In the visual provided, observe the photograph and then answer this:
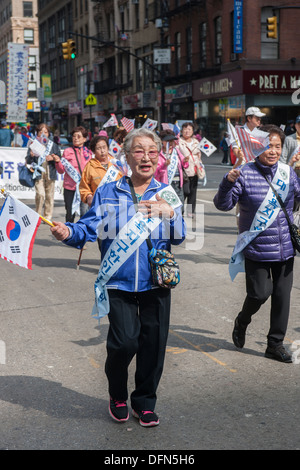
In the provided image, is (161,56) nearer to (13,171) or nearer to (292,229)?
(13,171)

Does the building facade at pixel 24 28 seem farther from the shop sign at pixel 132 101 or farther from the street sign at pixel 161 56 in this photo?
the street sign at pixel 161 56

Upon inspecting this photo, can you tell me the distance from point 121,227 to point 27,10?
102489 millimetres

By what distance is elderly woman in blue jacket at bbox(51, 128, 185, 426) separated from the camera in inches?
154

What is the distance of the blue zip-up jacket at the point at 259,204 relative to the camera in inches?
199

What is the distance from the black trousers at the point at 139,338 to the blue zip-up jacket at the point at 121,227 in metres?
0.09

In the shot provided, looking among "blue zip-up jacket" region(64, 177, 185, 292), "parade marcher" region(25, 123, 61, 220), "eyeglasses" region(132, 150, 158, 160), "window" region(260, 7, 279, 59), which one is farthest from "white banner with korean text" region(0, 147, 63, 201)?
"window" region(260, 7, 279, 59)

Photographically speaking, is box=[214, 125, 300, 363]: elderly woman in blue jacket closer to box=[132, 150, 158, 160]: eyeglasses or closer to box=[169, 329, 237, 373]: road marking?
box=[169, 329, 237, 373]: road marking

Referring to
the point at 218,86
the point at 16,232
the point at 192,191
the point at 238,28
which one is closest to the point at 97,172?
the point at 16,232

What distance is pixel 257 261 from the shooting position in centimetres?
509

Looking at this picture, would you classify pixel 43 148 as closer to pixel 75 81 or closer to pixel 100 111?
pixel 100 111

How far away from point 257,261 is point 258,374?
2.81 ft

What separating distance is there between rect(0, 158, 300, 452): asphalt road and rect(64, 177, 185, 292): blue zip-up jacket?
0.88 m

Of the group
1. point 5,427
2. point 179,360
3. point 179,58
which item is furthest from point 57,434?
point 179,58

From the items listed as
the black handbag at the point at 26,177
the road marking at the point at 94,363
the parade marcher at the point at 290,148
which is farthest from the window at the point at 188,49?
the road marking at the point at 94,363
